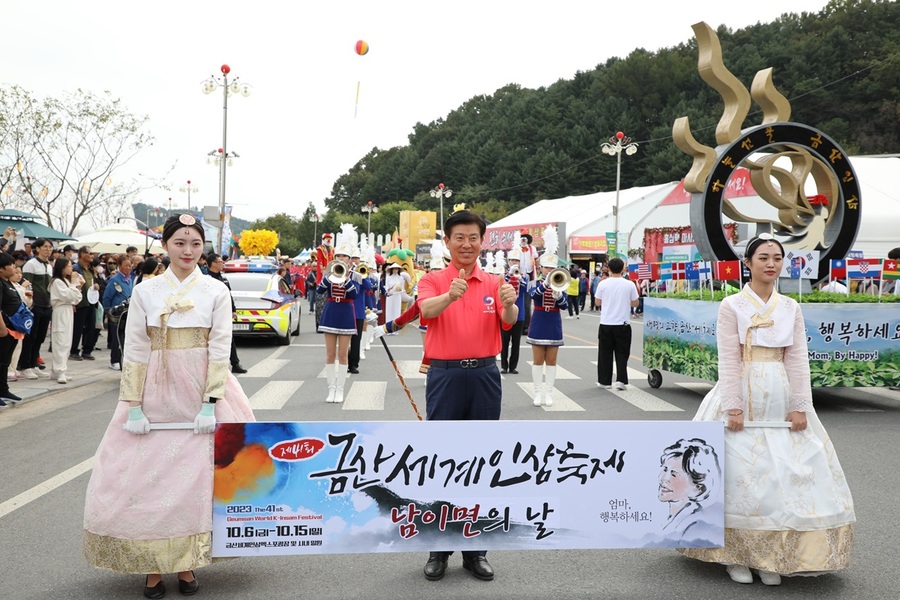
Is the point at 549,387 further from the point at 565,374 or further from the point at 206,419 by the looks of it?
the point at 206,419

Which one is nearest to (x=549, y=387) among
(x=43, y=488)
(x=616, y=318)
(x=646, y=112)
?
(x=616, y=318)

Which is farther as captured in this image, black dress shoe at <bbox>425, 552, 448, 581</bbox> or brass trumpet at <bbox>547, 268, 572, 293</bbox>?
brass trumpet at <bbox>547, 268, 572, 293</bbox>

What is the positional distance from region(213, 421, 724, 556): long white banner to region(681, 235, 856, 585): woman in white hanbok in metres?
0.16

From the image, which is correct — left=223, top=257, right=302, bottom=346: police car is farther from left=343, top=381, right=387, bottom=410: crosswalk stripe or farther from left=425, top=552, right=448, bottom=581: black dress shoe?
left=425, top=552, right=448, bottom=581: black dress shoe

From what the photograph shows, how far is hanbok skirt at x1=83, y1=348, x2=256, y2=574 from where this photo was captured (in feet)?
13.6

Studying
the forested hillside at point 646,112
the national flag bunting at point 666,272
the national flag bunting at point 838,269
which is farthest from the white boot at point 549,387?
the forested hillside at point 646,112

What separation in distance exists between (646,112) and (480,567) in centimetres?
7370

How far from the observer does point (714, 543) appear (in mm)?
4473

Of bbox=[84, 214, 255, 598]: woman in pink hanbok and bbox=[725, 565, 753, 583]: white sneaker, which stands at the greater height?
bbox=[84, 214, 255, 598]: woman in pink hanbok

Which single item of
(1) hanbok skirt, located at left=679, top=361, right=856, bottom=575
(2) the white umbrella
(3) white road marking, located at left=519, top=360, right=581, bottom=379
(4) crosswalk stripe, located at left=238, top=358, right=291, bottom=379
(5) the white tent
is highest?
(5) the white tent

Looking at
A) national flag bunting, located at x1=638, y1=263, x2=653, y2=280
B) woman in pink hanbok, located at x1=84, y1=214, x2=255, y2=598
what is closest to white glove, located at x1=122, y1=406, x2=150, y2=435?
woman in pink hanbok, located at x1=84, y1=214, x2=255, y2=598

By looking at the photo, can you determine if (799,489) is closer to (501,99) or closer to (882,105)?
(882,105)

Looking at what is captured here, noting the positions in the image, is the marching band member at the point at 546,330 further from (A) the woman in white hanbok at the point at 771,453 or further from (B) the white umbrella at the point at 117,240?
(B) the white umbrella at the point at 117,240

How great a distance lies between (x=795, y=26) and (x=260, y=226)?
74.5 meters
